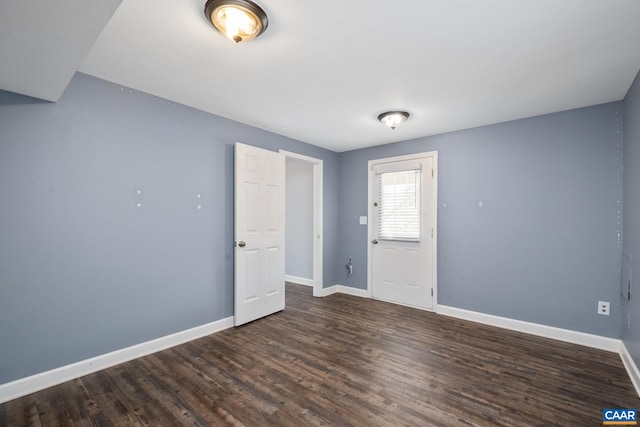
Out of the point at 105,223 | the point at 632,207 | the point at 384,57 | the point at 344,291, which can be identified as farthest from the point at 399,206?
the point at 105,223

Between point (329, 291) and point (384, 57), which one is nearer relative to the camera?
point (384, 57)

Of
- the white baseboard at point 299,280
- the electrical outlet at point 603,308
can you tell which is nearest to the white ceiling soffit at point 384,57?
the electrical outlet at point 603,308

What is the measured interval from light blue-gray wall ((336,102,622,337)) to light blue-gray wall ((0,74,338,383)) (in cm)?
277

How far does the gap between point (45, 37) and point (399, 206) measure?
4.02m

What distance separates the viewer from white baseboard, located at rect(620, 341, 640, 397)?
86.7 inches

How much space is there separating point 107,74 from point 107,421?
261 cm

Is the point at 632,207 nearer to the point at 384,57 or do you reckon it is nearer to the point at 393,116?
the point at 393,116

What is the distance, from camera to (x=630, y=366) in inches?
94.7

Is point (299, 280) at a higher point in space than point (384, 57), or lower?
lower

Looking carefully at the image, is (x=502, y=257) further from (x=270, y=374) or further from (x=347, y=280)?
(x=270, y=374)

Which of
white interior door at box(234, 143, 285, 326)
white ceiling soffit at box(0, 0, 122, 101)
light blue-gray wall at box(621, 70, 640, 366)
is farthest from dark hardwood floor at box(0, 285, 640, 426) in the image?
white ceiling soffit at box(0, 0, 122, 101)

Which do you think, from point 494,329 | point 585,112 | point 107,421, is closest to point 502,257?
point 494,329

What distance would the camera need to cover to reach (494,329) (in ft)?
11.2

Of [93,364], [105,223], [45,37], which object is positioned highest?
[45,37]
